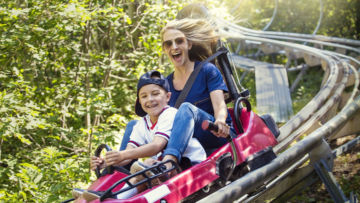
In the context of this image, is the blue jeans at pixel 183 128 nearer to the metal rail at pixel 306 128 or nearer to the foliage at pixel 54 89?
the metal rail at pixel 306 128

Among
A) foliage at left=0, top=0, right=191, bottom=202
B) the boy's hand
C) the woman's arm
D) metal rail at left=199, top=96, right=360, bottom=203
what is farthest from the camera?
foliage at left=0, top=0, right=191, bottom=202

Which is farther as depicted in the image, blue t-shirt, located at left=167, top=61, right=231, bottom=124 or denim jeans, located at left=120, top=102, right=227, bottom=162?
blue t-shirt, located at left=167, top=61, right=231, bottom=124

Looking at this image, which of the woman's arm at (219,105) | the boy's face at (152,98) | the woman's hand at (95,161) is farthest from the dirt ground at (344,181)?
the woman's hand at (95,161)

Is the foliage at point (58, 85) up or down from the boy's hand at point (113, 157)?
up

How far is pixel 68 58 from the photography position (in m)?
5.30

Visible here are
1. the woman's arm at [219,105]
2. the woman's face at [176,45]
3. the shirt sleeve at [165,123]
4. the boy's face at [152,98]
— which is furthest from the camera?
the woman's face at [176,45]

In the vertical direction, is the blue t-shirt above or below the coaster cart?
above

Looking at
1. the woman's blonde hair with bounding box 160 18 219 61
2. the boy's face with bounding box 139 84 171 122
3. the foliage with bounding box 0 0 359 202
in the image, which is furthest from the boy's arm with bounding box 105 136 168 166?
the foliage with bounding box 0 0 359 202

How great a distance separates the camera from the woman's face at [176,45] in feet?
10.7

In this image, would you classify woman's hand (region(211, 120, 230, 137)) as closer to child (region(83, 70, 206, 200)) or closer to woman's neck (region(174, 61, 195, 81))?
child (region(83, 70, 206, 200))

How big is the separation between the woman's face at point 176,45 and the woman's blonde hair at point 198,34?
63 millimetres

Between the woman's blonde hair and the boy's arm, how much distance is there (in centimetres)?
114

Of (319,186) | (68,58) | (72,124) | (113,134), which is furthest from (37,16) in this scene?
(319,186)

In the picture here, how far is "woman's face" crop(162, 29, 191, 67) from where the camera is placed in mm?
3270
